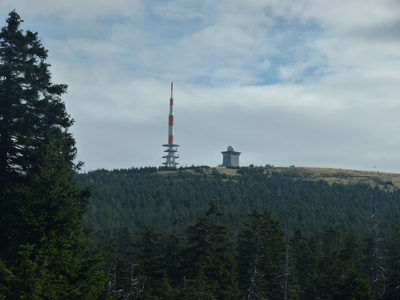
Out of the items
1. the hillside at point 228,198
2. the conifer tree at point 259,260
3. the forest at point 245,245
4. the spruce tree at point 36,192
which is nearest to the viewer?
the spruce tree at point 36,192

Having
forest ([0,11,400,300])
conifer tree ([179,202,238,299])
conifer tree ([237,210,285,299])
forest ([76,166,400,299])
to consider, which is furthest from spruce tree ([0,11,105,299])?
conifer tree ([237,210,285,299])

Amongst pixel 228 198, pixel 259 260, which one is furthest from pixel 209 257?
pixel 228 198

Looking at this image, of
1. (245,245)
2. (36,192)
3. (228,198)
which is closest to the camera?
(36,192)

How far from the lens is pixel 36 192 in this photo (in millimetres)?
22156

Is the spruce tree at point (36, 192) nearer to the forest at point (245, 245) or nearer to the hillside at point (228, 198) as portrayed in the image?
the forest at point (245, 245)

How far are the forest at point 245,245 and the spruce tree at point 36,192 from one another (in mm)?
4704

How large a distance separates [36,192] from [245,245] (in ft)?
90.2

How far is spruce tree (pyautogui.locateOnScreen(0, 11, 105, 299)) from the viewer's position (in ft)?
63.9

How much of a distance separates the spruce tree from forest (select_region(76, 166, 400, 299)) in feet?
15.4

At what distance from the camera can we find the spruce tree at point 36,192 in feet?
63.9

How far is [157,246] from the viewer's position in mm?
44531

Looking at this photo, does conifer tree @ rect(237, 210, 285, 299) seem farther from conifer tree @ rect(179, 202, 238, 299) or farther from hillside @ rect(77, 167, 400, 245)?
hillside @ rect(77, 167, 400, 245)

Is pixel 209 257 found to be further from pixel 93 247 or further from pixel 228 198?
pixel 228 198

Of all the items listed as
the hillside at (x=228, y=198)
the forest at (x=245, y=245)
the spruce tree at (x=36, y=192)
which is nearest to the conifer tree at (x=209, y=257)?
the forest at (x=245, y=245)
